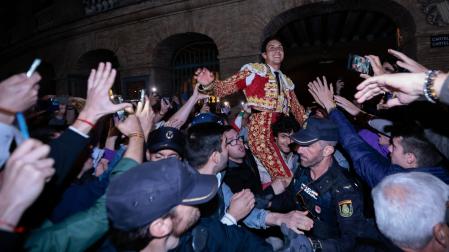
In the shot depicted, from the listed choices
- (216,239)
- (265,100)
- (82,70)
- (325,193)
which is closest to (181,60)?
(82,70)

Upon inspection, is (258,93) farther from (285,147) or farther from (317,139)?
(317,139)

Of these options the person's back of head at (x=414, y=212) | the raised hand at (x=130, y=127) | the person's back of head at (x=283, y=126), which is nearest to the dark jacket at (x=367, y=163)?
the person's back of head at (x=414, y=212)

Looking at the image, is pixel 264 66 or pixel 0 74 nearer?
pixel 264 66

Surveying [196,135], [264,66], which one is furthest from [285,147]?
[196,135]

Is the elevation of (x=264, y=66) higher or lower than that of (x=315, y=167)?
higher

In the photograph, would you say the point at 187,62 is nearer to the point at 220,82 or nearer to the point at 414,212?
the point at 220,82

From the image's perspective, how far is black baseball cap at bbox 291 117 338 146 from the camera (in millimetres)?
2979

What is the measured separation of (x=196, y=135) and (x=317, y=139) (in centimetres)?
115

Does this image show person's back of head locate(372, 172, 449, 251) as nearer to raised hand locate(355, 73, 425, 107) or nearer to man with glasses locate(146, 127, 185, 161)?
raised hand locate(355, 73, 425, 107)

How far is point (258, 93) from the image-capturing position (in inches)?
173

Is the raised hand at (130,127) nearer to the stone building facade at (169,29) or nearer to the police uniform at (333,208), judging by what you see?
the police uniform at (333,208)

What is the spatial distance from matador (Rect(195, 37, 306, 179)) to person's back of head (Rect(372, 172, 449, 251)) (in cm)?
257

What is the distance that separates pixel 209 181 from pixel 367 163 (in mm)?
1417

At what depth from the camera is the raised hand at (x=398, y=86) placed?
5.85 feet
